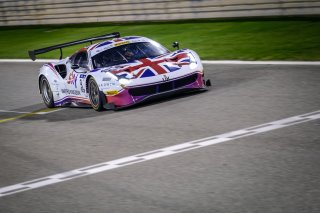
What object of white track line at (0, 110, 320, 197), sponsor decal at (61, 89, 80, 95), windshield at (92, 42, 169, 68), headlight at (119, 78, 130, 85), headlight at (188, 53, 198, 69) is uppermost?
windshield at (92, 42, 169, 68)

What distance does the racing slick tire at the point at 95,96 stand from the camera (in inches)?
460

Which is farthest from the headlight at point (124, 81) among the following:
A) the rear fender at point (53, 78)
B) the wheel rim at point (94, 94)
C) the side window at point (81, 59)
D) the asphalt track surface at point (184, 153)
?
the rear fender at point (53, 78)

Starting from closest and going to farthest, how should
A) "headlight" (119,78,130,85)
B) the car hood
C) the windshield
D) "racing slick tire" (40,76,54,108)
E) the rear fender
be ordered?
"headlight" (119,78,130,85), the car hood, the windshield, the rear fender, "racing slick tire" (40,76,54,108)

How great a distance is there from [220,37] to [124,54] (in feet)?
26.4

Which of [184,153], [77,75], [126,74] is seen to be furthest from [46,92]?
[184,153]

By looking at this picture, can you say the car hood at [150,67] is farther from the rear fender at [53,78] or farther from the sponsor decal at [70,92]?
the rear fender at [53,78]

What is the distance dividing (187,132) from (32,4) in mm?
22245

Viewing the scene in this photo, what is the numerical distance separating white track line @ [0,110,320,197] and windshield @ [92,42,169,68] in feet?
12.5

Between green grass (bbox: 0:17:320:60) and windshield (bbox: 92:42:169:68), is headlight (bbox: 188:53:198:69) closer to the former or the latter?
windshield (bbox: 92:42:169:68)

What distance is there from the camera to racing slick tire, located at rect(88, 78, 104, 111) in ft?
38.4

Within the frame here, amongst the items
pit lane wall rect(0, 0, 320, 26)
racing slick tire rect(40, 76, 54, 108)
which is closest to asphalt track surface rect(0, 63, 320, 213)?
racing slick tire rect(40, 76, 54, 108)

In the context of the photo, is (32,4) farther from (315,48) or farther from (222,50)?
(315,48)

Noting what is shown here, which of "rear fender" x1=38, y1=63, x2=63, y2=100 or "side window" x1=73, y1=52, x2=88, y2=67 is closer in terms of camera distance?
"side window" x1=73, y1=52, x2=88, y2=67

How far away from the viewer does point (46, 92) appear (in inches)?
553
